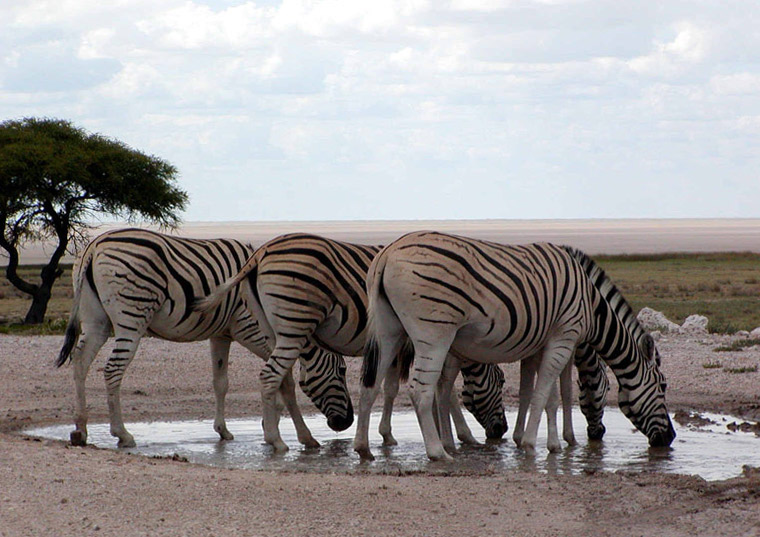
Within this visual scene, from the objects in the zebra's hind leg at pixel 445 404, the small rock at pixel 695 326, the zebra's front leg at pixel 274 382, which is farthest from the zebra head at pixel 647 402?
the small rock at pixel 695 326

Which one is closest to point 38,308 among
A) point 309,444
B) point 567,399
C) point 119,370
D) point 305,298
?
point 119,370

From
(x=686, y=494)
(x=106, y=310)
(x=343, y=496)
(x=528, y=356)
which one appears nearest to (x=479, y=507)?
(x=343, y=496)

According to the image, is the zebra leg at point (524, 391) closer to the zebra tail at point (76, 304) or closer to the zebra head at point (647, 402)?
the zebra head at point (647, 402)

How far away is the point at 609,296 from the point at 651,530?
Answer: 157 inches

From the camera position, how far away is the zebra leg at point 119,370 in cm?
942

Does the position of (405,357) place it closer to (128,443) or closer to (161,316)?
(161,316)

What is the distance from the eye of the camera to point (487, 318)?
8.50m

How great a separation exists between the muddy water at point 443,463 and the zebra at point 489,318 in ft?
0.88

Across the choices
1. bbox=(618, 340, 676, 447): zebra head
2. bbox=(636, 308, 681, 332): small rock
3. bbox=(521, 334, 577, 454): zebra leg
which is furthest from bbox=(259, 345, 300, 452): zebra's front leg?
bbox=(636, 308, 681, 332): small rock

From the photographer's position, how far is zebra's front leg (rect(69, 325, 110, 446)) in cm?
931

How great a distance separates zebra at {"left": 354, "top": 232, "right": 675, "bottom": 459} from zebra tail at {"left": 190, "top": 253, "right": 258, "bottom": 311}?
1176 mm

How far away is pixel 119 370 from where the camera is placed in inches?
372

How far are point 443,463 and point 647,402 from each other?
7.28 ft

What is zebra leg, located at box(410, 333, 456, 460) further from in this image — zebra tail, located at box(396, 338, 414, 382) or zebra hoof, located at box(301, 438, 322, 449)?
zebra hoof, located at box(301, 438, 322, 449)
